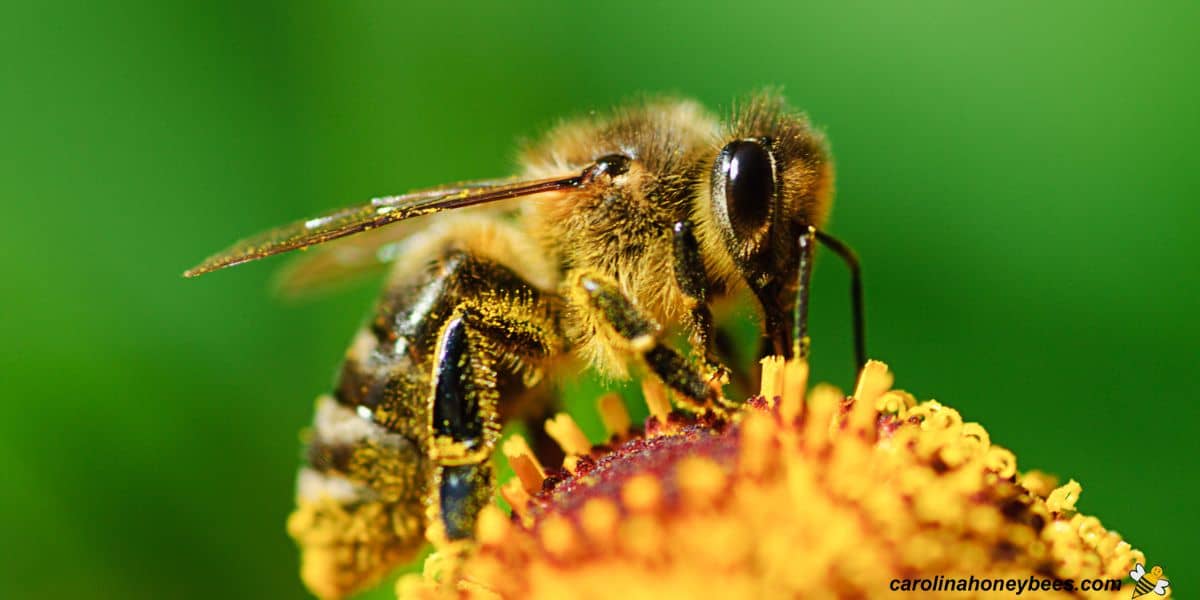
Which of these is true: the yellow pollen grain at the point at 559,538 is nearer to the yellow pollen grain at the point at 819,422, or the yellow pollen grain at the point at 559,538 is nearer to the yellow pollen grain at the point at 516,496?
the yellow pollen grain at the point at 516,496

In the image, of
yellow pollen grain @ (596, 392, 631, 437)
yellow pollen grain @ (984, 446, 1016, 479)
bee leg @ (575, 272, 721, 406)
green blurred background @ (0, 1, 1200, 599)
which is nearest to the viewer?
yellow pollen grain @ (984, 446, 1016, 479)

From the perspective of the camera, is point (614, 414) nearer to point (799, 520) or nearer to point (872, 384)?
point (872, 384)

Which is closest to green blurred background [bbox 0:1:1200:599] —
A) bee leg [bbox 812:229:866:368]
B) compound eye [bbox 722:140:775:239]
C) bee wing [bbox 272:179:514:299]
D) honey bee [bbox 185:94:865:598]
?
bee wing [bbox 272:179:514:299]

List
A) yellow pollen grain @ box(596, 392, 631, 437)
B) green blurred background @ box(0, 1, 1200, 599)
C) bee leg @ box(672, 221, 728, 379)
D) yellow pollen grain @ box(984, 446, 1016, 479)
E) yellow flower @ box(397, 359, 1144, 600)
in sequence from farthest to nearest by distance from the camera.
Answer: green blurred background @ box(0, 1, 1200, 599), yellow pollen grain @ box(596, 392, 631, 437), bee leg @ box(672, 221, 728, 379), yellow pollen grain @ box(984, 446, 1016, 479), yellow flower @ box(397, 359, 1144, 600)

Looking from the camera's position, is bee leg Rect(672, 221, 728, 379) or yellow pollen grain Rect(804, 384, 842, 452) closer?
yellow pollen grain Rect(804, 384, 842, 452)

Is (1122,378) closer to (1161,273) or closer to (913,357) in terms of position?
(1161,273)

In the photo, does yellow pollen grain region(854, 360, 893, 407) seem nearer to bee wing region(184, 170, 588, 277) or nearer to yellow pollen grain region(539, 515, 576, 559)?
yellow pollen grain region(539, 515, 576, 559)

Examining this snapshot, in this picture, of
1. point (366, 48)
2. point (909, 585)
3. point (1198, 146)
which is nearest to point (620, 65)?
point (366, 48)
